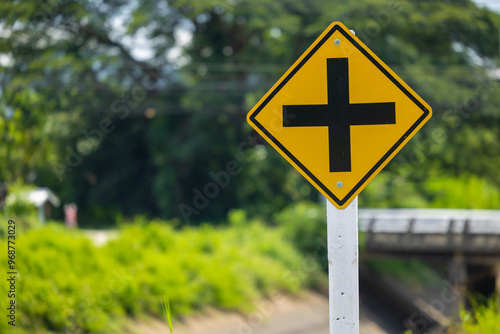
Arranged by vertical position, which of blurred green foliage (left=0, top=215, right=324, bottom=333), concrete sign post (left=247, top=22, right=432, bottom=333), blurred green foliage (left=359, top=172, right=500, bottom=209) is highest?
concrete sign post (left=247, top=22, right=432, bottom=333)

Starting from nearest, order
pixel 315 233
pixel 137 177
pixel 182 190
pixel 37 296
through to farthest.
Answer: pixel 37 296 → pixel 315 233 → pixel 182 190 → pixel 137 177

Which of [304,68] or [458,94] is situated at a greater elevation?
[304,68]

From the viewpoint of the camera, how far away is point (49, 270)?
306 inches

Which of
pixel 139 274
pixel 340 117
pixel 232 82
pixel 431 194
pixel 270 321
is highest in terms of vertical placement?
pixel 340 117

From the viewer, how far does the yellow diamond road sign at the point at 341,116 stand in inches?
104

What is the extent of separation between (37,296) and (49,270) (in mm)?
677

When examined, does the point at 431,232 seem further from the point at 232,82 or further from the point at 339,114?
the point at 339,114

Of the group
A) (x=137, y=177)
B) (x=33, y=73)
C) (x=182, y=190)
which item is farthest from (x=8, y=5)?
(x=137, y=177)

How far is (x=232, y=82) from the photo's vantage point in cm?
2138

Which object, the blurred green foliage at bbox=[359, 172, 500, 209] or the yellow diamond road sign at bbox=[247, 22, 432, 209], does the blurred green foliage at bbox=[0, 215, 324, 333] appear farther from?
the blurred green foliage at bbox=[359, 172, 500, 209]

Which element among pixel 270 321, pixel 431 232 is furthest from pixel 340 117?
pixel 431 232

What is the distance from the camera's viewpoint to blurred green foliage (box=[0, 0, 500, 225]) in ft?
64.8

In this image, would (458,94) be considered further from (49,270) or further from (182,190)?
(49,270)

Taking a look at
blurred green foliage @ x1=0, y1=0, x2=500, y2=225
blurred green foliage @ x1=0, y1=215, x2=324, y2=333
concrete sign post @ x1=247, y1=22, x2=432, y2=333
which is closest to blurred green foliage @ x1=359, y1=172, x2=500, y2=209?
blurred green foliage @ x1=0, y1=0, x2=500, y2=225
